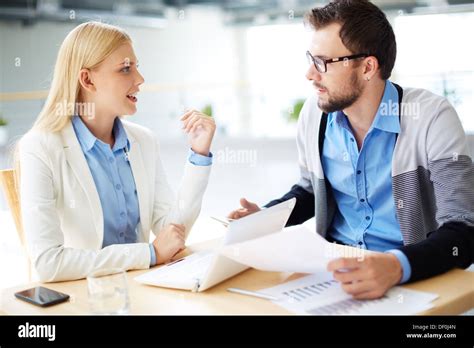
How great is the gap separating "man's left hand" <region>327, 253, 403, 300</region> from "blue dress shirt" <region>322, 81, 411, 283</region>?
709 mm

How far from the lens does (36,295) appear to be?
130 cm

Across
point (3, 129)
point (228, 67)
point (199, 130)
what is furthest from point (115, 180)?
point (228, 67)

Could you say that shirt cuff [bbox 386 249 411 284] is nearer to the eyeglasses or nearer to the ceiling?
the eyeglasses

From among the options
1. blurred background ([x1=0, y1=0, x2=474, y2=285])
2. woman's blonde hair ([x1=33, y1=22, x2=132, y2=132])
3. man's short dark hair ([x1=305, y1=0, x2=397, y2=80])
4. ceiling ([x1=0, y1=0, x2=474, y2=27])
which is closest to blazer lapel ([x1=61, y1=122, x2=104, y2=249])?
woman's blonde hair ([x1=33, y1=22, x2=132, y2=132])

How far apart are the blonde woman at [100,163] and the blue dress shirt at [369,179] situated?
46 centimetres

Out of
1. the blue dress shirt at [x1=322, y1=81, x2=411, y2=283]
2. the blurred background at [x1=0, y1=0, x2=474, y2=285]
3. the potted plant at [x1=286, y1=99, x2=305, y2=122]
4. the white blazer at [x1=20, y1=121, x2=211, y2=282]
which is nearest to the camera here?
the white blazer at [x1=20, y1=121, x2=211, y2=282]

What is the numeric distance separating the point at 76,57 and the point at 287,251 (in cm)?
102

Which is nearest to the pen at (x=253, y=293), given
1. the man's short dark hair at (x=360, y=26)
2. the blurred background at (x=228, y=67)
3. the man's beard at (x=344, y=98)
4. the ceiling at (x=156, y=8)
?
the man's beard at (x=344, y=98)

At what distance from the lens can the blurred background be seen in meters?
6.20

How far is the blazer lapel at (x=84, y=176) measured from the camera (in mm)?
1658

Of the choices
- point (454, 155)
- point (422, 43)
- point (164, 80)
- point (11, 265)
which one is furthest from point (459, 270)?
point (164, 80)

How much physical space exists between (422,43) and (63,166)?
7.07 meters

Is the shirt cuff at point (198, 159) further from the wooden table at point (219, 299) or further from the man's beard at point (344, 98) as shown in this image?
the wooden table at point (219, 299)

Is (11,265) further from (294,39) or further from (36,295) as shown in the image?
(294,39)
